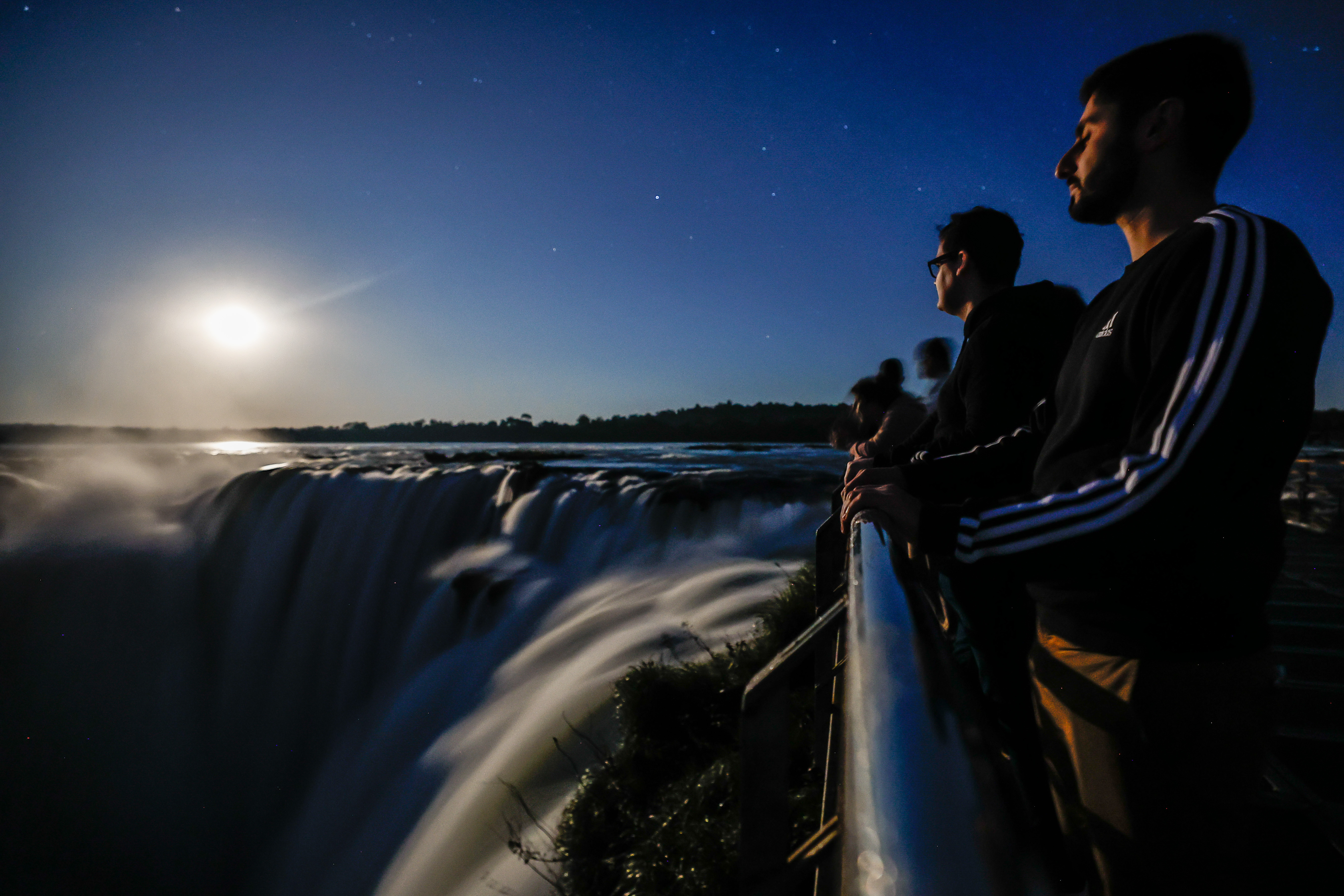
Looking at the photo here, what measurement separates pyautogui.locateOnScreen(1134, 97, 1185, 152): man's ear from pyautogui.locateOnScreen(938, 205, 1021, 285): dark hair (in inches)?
40.2

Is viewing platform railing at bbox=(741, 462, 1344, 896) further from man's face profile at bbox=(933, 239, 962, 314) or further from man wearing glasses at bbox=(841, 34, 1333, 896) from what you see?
man's face profile at bbox=(933, 239, 962, 314)

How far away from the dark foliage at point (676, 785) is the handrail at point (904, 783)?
270 cm

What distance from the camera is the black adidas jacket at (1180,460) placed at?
81 cm

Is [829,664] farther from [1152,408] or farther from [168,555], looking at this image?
[168,555]

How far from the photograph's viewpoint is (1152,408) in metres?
0.89

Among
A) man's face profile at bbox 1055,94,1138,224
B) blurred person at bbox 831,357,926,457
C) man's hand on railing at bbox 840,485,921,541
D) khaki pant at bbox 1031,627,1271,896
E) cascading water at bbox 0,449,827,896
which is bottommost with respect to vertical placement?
cascading water at bbox 0,449,827,896

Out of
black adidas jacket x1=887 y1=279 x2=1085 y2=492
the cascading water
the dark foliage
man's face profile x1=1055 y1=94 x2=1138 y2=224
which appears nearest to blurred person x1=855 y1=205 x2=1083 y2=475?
black adidas jacket x1=887 y1=279 x2=1085 y2=492

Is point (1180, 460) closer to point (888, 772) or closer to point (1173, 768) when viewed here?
point (1173, 768)

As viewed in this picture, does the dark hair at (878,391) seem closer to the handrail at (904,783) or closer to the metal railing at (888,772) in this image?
the metal railing at (888,772)

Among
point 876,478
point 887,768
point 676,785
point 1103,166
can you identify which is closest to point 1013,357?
point 1103,166

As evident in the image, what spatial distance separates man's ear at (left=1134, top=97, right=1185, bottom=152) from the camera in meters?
1.13

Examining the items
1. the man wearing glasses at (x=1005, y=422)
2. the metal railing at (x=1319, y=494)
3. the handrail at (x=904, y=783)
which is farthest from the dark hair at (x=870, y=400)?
the metal railing at (x=1319, y=494)

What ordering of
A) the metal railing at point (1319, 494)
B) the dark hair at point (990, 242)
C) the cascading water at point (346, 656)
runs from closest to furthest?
the dark hair at point (990, 242), the cascading water at point (346, 656), the metal railing at point (1319, 494)

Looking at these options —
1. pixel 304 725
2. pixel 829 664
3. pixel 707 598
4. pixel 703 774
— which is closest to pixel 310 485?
pixel 304 725
